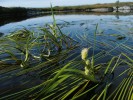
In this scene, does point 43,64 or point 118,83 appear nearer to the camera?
point 118,83

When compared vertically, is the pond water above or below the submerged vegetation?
below

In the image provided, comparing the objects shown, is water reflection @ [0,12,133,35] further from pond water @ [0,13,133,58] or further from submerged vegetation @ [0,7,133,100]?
submerged vegetation @ [0,7,133,100]

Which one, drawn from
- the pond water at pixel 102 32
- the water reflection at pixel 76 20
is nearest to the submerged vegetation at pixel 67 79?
the pond water at pixel 102 32

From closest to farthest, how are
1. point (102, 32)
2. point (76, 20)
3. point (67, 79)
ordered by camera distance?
point (67, 79)
point (102, 32)
point (76, 20)

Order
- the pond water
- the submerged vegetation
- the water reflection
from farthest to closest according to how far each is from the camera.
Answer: the water reflection
the pond water
the submerged vegetation

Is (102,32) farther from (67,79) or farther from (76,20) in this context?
(76,20)

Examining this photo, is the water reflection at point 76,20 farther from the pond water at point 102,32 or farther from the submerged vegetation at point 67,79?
the submerged vegetation at point 67,79

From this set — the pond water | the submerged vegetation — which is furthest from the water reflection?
the submerged vegetation

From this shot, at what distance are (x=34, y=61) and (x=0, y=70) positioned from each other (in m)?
0.81

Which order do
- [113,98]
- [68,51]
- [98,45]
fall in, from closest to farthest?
[113,98], [68,51], [98,45]

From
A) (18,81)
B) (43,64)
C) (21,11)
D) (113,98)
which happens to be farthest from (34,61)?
(21,11)

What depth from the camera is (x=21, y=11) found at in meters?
45.3

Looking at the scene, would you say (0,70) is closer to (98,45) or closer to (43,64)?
(43,64)

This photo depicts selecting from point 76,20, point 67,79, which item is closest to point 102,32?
point 67,79
